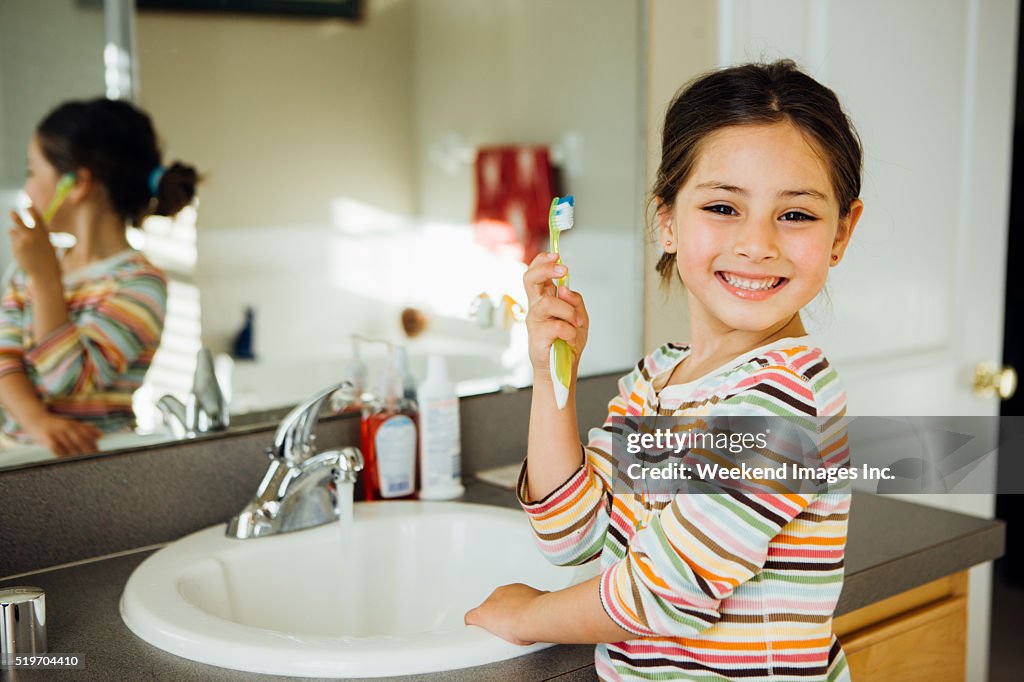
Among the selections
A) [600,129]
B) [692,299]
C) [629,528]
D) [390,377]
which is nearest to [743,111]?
[692,299]

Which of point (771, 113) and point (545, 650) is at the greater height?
point (771, 113)

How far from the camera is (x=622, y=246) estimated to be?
171 centimetres

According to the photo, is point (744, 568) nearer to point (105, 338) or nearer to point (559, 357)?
point (559, 357)

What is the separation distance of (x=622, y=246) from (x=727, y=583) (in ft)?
3.15

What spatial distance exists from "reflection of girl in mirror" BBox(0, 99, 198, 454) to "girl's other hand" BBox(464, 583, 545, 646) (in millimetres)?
546

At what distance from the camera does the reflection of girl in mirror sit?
1184 millimetres

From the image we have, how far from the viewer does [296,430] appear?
4.02 ft

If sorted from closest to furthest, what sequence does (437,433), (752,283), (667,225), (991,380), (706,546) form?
1. (706,546)
2. (752,283)
3. (667,225)
4. (437,433)
5. (991,380)

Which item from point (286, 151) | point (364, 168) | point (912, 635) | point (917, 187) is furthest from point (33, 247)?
point (917, 187)

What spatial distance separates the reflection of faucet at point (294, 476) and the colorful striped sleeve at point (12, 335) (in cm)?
30

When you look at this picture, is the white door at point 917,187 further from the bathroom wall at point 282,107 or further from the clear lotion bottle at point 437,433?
the clear lotion bottle at point 437,433

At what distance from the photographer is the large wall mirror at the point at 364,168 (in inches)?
50.5

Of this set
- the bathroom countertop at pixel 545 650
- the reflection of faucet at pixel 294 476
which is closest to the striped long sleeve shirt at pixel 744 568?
the bathroom countertop at pixel 545 650

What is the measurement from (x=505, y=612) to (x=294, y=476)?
38cm
